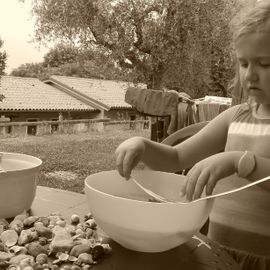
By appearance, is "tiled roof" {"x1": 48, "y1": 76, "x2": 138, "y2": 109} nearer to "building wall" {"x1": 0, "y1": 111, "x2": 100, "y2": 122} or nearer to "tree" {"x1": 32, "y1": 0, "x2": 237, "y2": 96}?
"building wall" {"x1": 0, "y1": 111, "x2": 100, "y2": 122}

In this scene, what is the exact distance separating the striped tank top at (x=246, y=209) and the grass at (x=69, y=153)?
3468 millimetres

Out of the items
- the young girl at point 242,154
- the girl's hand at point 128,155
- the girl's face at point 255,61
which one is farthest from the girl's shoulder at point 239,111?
the girl's hand at point 128,155

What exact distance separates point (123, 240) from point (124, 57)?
25.3ft

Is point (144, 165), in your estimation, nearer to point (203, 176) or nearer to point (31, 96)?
point (203, 176)

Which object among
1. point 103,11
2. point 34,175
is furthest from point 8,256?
point 103,11

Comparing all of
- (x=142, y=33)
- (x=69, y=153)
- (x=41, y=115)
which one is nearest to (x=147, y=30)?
(x=142, y=33)

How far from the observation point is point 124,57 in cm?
818

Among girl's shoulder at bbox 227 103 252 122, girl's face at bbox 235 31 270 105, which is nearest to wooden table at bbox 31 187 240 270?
girl's face at bbox 235 31 270 105

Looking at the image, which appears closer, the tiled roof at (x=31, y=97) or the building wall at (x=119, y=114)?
the tiled roof at (x=31, y=97)

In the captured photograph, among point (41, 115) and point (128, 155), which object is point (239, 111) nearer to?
point (128, 155)

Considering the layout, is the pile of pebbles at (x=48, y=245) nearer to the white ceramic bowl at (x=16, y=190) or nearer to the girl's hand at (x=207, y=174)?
the white ceramic bowl at (x=16, y=190)

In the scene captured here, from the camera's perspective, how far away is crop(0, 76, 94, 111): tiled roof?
1069cm

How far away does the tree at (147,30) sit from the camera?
777 cm

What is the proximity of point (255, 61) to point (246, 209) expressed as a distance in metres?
0.36
